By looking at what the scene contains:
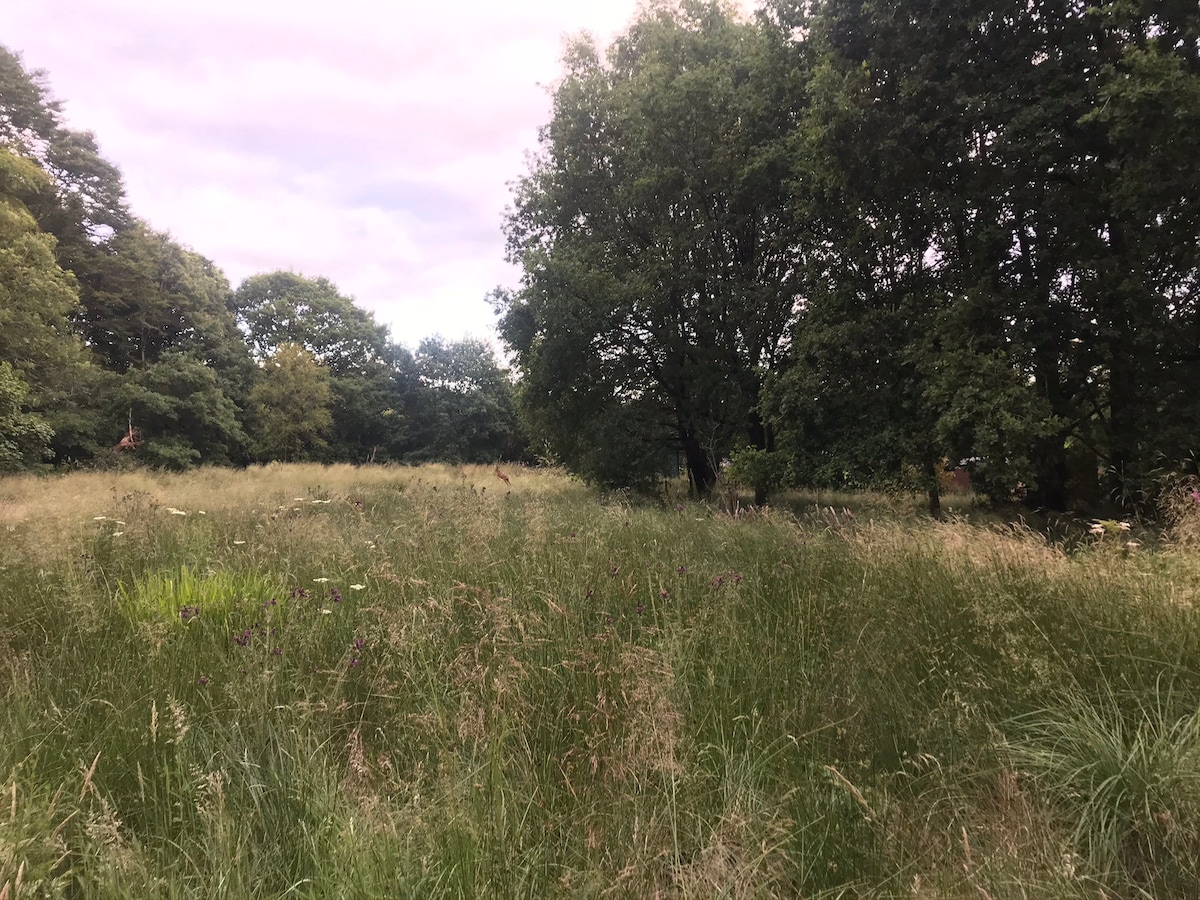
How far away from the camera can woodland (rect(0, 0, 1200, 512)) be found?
7461 mm

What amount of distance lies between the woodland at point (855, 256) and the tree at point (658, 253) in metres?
0.07

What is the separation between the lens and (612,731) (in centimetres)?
228

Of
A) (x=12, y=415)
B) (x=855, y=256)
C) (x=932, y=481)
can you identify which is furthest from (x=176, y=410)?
(x=932, y=481)

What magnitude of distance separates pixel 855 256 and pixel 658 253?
4729 millimetres

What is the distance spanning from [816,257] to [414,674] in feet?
36.3

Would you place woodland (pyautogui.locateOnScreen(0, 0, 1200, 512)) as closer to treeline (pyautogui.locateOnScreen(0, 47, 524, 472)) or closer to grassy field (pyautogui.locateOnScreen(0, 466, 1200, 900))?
treeline (pyautogui.locateOnScreen(0, 47, 524, 472))

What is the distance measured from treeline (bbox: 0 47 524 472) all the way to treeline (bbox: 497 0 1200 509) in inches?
447

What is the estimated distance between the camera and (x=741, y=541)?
18.2 ft

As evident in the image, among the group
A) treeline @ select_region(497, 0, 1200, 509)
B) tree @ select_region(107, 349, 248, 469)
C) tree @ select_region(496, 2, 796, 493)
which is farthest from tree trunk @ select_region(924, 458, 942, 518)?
tree @ select_region(107, 349, 248, 469)

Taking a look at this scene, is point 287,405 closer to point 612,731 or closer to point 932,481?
point 932,481

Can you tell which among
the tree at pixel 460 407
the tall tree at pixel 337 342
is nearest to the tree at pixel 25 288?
the tall tree at pixel 337 342

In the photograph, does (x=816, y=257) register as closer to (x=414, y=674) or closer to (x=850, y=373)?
(x=850, y=373)

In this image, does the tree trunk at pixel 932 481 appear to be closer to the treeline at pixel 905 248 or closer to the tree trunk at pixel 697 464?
the treeline at pixel 905 248

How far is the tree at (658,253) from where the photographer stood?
1193 centimetres
